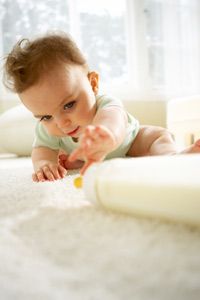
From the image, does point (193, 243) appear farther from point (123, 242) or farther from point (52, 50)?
point (52, 50)

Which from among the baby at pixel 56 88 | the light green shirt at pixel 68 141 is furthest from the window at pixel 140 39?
the baby at pixel 56 88

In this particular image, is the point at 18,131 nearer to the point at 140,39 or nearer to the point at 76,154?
the point at 140,39

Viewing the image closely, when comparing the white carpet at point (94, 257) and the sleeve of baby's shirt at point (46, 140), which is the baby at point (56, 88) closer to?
the sleeve of baby's shirt at point (46, 140)

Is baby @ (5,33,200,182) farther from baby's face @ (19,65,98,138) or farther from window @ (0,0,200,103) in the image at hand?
window @ (0,0,200,103)

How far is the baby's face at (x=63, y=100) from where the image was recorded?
907 millimetres

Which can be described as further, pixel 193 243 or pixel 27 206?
pixel 27 206

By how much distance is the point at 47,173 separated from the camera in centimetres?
95

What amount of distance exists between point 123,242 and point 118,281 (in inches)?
3.2

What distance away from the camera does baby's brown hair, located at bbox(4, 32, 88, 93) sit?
919 mm

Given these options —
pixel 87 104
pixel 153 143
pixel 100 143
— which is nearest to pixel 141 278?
pixel 100 143

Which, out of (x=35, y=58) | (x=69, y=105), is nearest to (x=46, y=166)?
(x=69, y=105)

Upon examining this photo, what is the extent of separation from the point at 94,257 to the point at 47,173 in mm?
617

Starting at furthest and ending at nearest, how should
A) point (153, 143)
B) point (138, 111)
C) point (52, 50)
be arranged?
point (138, 111), point (153, 143), point (52, 50)

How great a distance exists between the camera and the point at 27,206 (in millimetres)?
566
